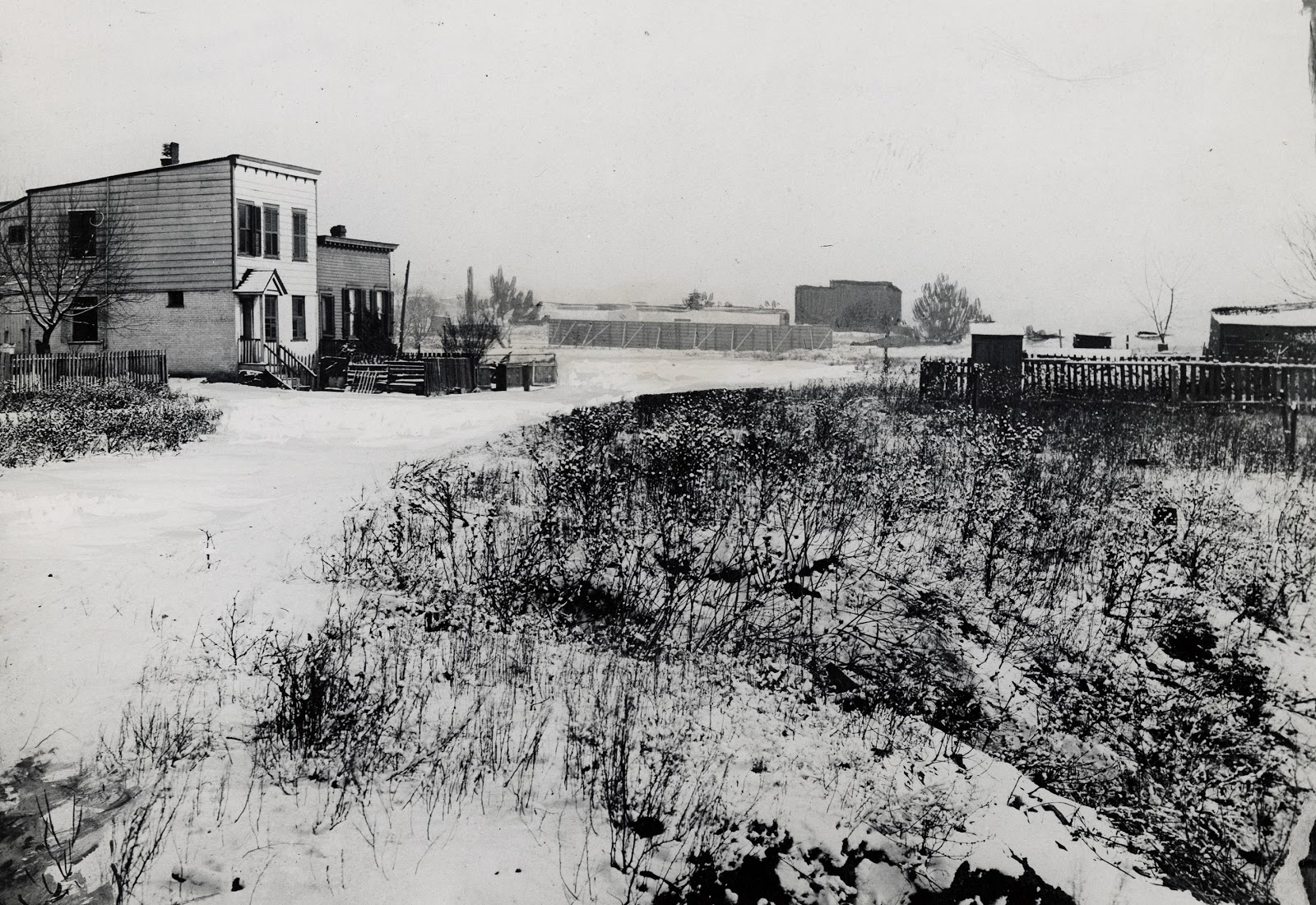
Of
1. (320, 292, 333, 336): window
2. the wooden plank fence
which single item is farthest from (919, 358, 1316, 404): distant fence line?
(320, 292, 333, 336): window

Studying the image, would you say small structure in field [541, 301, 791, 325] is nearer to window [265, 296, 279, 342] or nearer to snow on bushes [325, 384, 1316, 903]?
window [265, 296, 279, 342]

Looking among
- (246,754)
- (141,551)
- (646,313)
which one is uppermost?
(646,313)

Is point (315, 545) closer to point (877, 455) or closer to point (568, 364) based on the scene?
point (877, 455)

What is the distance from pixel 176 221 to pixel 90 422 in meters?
13.2

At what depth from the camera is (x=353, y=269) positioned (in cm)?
3002

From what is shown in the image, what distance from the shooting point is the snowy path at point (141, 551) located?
15.3 ft

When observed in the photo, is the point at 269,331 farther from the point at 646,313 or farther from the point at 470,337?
the point at 646,313

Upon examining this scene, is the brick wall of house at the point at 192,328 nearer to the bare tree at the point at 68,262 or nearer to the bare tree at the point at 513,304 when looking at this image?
the bare tree at the point at 68,262

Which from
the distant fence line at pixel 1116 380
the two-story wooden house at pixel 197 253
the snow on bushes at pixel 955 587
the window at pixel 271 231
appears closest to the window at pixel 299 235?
the two-story wooden house at pixel 197 253

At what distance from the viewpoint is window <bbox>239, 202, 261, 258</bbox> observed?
74.5 feet

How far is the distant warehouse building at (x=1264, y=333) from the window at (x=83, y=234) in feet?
86.6

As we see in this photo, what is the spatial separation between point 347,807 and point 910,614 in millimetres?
4857

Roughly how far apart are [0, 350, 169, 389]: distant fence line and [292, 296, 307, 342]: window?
5.89 metres

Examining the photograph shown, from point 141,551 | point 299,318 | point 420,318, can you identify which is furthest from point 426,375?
point 420,318
